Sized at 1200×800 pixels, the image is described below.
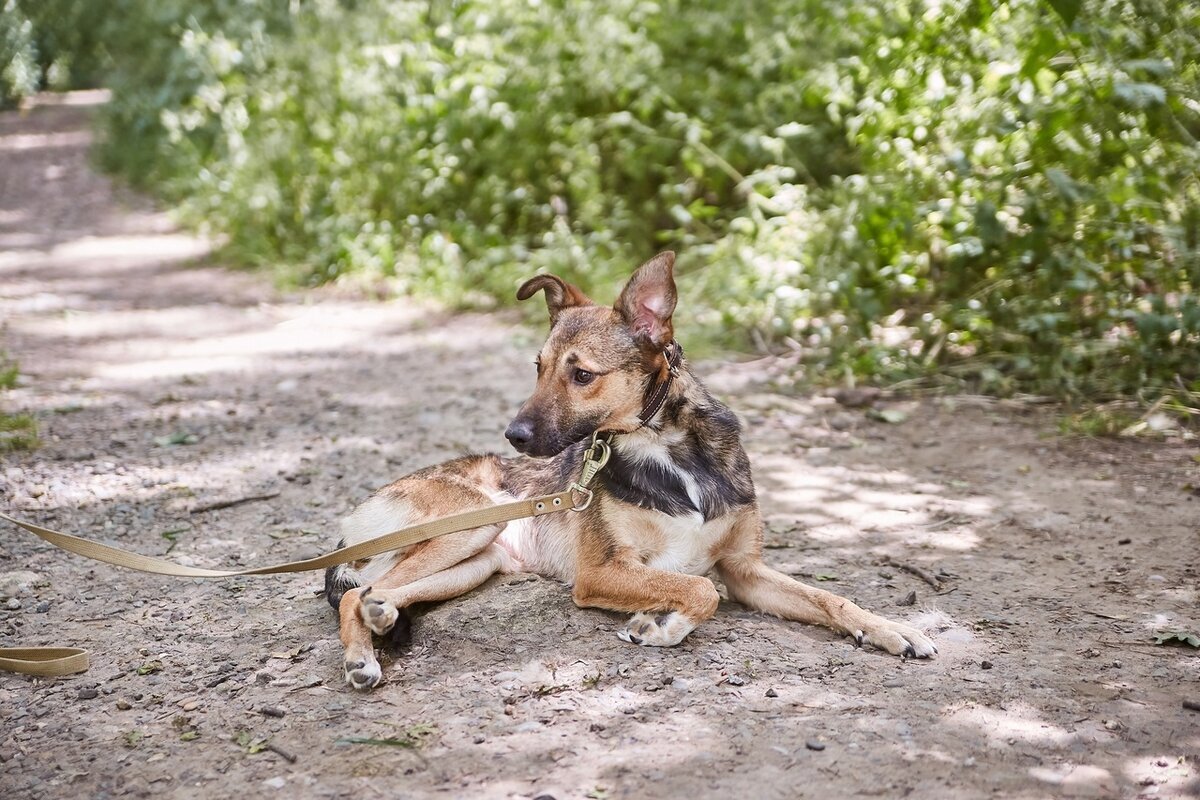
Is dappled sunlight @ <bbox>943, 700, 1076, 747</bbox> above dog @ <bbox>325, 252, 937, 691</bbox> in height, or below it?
below

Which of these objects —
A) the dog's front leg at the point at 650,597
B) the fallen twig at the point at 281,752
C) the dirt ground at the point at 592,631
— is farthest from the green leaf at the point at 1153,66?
the fallen twig at the point at 281,752

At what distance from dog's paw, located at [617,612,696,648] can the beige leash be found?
0.52 meters

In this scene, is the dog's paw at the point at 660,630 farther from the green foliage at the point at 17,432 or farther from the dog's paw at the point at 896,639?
the green foliage at the point at 17,432

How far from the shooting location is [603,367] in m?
4.18

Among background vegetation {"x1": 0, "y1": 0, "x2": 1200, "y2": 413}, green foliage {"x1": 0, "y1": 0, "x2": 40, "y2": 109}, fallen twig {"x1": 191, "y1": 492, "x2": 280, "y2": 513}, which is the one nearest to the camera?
fallen twig {"x1": 191, "y1": 492, "x2": 280, "y2": 513}

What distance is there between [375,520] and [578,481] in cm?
90

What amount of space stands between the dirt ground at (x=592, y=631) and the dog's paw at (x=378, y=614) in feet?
0.53

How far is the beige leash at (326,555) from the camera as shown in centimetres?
388

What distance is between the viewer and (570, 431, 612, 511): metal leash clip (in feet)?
13.8

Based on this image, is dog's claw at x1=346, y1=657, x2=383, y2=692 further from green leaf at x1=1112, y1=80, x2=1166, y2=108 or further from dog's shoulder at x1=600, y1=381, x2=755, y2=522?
green leaf at x1=1112, y1=80, x2=1166, y2=108

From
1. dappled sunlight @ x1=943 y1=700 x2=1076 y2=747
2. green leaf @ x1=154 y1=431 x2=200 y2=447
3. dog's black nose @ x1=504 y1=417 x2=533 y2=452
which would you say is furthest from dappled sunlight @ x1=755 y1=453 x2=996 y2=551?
green leaf @ x1=154 y1=431 x2=200 y2=447

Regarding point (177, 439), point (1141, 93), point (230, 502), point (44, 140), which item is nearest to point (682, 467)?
point (230, 502)

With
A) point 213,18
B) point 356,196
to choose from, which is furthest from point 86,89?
point 356,196

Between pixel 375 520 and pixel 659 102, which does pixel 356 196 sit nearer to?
pixel 659 102
